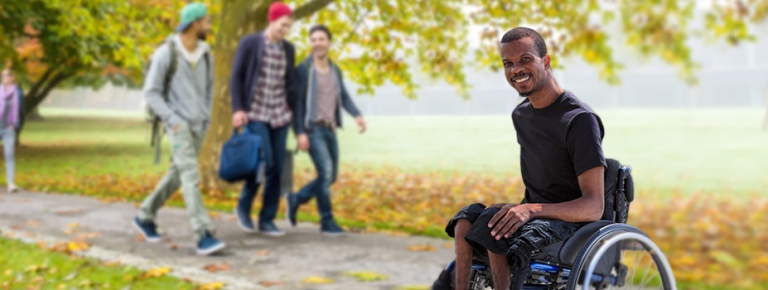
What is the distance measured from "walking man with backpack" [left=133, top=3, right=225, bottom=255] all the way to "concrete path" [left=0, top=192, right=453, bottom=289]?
37 cm

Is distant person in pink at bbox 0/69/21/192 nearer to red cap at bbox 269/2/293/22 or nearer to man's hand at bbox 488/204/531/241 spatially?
red cap at bbox 269/2/293/22

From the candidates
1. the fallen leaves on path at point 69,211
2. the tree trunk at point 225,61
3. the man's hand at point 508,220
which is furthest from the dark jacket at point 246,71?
the tree trunk at point 225,61

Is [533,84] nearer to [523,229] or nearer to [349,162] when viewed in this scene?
[523,229]

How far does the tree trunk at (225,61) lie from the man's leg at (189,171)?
5.55 metres

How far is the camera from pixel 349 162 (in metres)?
23.8

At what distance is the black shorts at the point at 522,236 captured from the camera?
254 cm

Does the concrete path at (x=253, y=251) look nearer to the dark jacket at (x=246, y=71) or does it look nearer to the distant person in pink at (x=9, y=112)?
the dark jacket at (x=246, y=71)

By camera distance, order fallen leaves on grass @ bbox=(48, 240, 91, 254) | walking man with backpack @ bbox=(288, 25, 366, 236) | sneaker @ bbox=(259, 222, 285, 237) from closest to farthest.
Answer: fallen leaves on grass @ bbox=(48, 240, 91, 254) → walking man with backpack @ bbox=(288, 25, 366, 236) → sneaker @ bbox=(259, 222, 285, 237)

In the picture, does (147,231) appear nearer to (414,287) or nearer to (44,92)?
(414,287)

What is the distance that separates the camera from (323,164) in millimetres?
6941

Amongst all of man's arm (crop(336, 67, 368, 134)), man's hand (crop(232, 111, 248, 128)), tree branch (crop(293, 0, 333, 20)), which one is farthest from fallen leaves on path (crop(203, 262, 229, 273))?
tree branch (crop(293, 0, 333, 20))

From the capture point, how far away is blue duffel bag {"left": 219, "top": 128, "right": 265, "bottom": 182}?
6.28 m

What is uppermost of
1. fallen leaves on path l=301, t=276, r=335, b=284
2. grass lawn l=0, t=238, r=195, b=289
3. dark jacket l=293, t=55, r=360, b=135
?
dark jacket l=293, t=55, r=360, b=135

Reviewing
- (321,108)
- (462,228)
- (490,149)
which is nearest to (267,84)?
(321,108)
